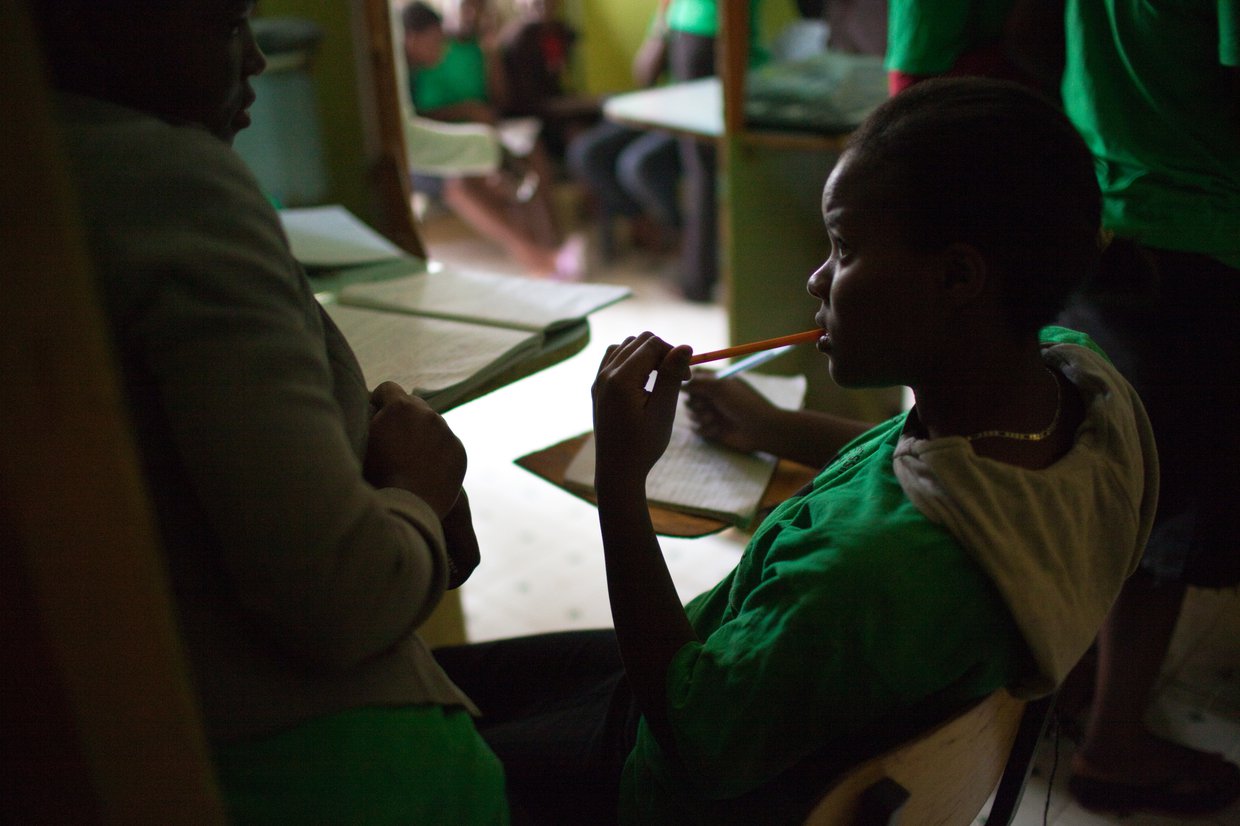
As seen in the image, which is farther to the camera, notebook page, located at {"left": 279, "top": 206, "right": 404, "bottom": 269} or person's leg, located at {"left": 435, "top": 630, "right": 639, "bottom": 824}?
notebook page, located at {"left": 279, "top": 206, "right": 404, "bottom": 269}

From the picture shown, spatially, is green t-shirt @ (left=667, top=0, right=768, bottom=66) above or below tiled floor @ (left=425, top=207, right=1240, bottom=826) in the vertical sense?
above

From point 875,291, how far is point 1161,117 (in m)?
0.73


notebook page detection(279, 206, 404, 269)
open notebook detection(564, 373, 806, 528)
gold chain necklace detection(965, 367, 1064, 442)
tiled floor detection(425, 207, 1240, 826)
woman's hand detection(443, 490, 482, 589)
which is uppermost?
gold chain necklace detection(965, 367, 1064, 442)

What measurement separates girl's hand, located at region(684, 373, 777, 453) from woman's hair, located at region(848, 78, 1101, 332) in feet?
1.30

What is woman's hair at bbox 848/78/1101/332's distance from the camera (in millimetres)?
708

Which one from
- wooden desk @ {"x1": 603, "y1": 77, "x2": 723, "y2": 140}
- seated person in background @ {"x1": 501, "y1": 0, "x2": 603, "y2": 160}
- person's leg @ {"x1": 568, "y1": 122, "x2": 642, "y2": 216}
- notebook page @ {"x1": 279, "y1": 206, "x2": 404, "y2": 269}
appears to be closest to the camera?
notebook page @ {"x1": 279, "y1": 206, "x2": 404, "y2": 269}

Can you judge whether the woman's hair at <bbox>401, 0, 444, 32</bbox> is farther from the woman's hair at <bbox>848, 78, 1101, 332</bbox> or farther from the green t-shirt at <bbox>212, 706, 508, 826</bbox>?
the green t-shirt at <bbox>212, 706, 508, 826</bbox>

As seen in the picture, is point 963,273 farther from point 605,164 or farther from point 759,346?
point 605,164

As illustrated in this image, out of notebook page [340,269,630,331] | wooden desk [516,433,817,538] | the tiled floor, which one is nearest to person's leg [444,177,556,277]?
the tiled floor

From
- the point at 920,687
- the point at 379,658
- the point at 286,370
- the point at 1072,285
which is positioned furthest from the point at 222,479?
the point at 1072,285

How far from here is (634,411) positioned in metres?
0.84

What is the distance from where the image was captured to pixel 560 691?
43.6 inches

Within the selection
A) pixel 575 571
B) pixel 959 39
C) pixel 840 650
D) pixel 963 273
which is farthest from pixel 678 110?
pixel 840 650

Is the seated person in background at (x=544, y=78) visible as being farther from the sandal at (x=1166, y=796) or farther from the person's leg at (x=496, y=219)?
the sandal at (x=1166, y=796)
